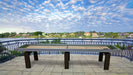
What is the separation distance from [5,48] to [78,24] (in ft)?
25.7

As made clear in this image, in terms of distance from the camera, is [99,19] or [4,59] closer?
[4,59]

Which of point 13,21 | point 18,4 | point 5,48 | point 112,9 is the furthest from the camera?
point 13,21

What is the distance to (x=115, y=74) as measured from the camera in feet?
6.20

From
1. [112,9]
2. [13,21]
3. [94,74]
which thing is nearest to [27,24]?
[13,21]

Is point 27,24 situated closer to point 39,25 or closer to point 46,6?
point 39,25

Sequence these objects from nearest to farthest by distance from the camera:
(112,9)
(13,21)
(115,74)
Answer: (115,74), (112,9), (13,21)

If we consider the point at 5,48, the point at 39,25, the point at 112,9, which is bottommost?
the point at 5,48

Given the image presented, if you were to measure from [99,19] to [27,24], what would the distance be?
9.52m

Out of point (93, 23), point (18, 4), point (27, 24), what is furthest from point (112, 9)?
point (27, 24)

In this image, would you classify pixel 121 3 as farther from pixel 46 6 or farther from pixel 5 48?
pixel 5 48

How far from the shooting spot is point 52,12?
6098mm

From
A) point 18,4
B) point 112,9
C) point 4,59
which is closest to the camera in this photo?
point 4,59

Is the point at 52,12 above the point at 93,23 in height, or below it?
above

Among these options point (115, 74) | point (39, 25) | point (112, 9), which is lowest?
point (115, 74)
